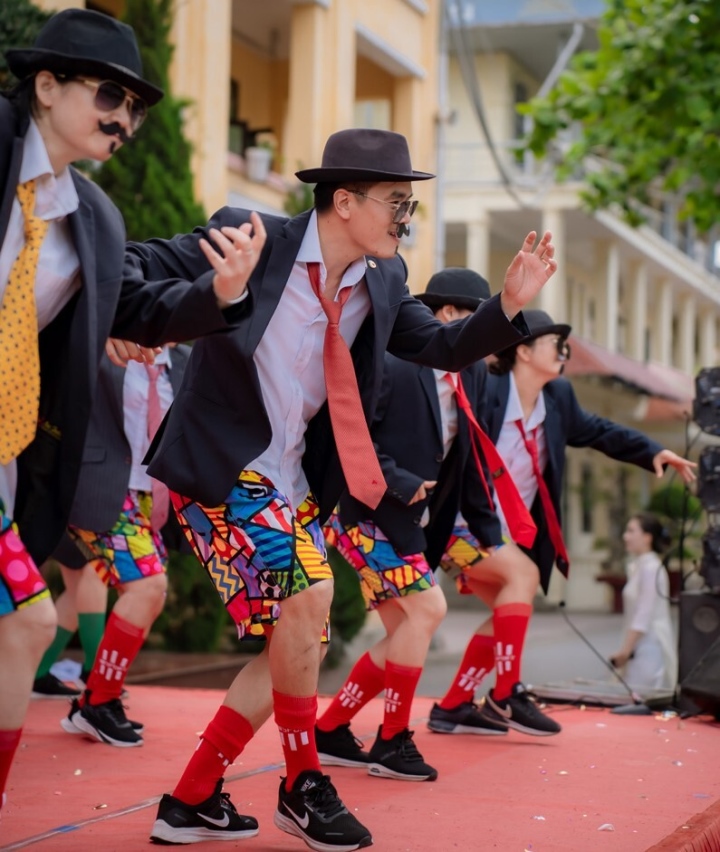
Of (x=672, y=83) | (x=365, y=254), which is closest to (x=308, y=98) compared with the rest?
(x=672, y=83)

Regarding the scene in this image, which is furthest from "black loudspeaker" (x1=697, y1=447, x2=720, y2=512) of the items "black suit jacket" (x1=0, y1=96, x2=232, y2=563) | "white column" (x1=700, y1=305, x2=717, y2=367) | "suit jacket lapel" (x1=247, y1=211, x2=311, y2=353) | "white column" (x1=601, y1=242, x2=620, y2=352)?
"white column" (x1=700, y1=305, x2=717, y2=367)

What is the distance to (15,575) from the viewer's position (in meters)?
3.35

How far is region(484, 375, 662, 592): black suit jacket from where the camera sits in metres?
6.73

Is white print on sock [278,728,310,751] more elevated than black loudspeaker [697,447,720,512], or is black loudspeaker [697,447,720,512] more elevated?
white print on sock [278,728,310,751]

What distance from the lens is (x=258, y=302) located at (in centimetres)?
403

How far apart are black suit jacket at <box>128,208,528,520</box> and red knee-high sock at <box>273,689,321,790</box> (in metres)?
0.60

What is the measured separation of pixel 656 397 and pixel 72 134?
26.9 metres

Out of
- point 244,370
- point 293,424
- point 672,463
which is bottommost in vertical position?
point 672,463

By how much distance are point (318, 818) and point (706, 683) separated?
3900mm

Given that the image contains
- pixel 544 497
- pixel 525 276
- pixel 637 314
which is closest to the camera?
pixel 525 276

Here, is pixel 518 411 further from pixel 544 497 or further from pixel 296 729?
pixel 296 729

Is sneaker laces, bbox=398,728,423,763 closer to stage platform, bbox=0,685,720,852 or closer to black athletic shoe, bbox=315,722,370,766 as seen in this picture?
stage platform, bbox=0,685,720,852

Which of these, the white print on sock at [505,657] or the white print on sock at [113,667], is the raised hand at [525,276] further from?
the white print on sock at [505,657]

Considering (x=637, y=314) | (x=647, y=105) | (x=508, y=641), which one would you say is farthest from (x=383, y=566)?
(x=637, y=314)
